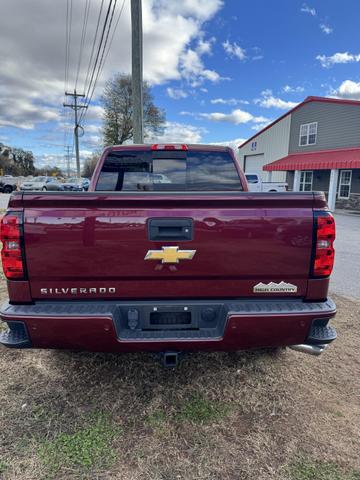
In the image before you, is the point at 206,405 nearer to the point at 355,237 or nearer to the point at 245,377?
the point at 245,377

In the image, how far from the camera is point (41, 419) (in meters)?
2.45

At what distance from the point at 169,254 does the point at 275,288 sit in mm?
784

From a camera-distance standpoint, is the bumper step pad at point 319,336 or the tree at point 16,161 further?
the tree at point 16,161

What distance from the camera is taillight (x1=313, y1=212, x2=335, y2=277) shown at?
2174 mm

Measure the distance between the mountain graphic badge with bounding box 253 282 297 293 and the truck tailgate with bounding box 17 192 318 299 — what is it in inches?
1.2

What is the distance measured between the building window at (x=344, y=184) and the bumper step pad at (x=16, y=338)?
23.4 metres

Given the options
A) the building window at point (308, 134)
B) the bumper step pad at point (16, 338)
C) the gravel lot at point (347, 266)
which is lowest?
the gravel lot at point (347, 266)

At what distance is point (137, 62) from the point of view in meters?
8.20

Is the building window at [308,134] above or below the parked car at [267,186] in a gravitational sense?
above

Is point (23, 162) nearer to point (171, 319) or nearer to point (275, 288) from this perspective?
point (171, 319)

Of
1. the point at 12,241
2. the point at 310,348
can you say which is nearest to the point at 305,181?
the point at 310,348

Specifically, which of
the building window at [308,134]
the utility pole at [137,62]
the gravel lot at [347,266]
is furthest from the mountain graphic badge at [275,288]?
the building window at [308,134]

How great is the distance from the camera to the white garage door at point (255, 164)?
106 feet

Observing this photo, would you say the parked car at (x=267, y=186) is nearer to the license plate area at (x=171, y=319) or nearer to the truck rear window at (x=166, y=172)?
the truck rear window at (x=166, y=172)
